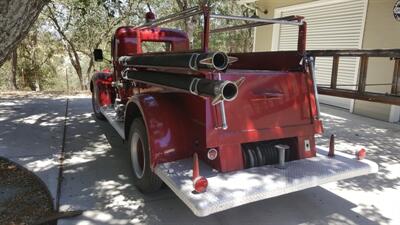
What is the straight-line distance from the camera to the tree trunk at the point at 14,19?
265 cm

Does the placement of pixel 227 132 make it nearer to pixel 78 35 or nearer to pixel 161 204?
pixel 161 204

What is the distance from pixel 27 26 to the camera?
2.90 metres

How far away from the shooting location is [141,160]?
3.84 metres

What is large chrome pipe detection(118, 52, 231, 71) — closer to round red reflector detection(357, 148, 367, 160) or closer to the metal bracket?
the metal bracket

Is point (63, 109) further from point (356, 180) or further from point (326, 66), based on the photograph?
point (326, 66)

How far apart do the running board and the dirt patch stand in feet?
3.80

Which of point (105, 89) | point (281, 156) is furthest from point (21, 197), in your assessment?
point (105, 89)

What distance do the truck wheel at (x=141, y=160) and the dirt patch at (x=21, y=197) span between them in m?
0.93

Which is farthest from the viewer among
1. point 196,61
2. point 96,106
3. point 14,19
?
point 96,106

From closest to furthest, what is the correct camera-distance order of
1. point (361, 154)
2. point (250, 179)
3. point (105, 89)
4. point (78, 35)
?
1. point (250, 179)
2. point (361, 154)
3. point (105, 89)
4. point (78, 35)

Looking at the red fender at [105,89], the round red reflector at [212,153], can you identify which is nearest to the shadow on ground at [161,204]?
the round red reflector at [212,153]

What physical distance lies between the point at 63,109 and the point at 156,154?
5897 millimetres

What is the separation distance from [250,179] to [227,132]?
46cm

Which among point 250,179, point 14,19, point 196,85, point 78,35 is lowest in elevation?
point 250,179
